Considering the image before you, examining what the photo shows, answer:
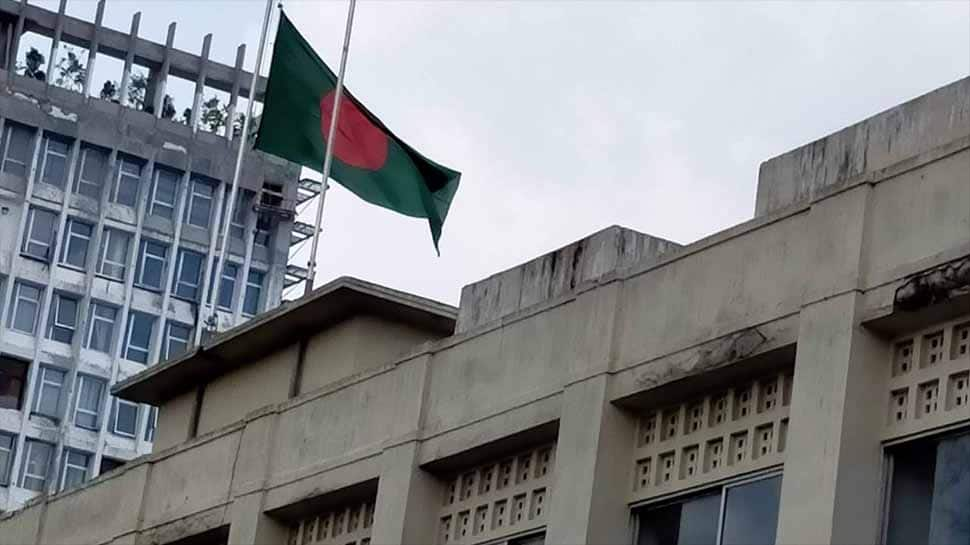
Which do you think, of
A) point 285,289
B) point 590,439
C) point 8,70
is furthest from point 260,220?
point 590,439

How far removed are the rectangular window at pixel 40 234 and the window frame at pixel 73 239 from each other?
1.62ft

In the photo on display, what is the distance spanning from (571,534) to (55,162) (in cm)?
6950

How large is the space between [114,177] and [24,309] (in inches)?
219

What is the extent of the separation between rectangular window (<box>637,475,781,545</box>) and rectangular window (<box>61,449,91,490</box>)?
68085 millimetres

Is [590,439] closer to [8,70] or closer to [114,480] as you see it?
[114,480]

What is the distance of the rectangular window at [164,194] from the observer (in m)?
89.8

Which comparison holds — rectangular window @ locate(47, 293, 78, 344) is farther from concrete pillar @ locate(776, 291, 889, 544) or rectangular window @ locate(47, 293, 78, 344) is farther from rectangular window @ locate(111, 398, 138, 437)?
concrete pillar @ locate(776, 291, 889, 544)

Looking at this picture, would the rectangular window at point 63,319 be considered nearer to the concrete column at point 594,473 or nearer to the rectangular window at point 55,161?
the rectangular window at point 55,161

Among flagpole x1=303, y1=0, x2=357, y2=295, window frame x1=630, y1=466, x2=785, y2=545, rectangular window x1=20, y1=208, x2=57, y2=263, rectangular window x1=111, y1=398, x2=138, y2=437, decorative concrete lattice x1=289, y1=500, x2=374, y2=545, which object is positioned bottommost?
window frame x1=630, y1=466, x2=785, y2=545

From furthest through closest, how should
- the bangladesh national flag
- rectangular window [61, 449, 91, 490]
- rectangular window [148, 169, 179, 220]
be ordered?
rectangular window [148, 169, 179, 220] < rectangular window [61, 449, 91, 490] < the bangladesh national flag

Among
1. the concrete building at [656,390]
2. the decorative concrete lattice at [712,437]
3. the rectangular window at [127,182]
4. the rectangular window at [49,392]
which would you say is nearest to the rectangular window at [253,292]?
the rectangular window at [127,182]

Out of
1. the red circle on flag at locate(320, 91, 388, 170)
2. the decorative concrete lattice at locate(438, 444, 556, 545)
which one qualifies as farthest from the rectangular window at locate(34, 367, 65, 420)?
the decorative concrete lattice at locate(438, 444, 556, 545)

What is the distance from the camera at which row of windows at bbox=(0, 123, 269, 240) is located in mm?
87812

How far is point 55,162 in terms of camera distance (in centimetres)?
8831
